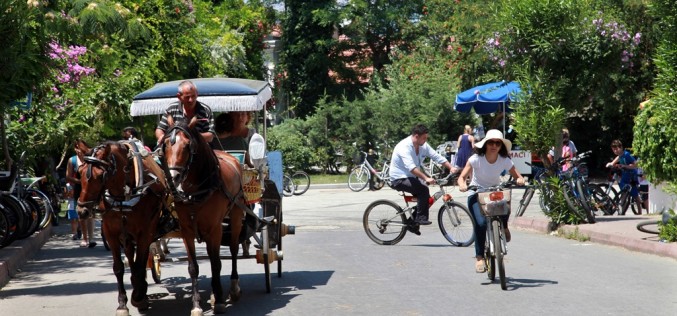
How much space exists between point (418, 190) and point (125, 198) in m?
7.93

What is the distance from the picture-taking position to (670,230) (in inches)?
605

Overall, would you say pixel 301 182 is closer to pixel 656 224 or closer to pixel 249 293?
pixel 656 224

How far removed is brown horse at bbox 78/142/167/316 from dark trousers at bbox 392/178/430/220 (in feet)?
22.9

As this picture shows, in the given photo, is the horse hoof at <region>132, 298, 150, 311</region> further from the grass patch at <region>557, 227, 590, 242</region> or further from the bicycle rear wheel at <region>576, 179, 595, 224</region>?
the bicycle rear wheel at <region>576, 179, 595, 224</region>

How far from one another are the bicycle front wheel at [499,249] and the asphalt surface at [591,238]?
3884 millimetres

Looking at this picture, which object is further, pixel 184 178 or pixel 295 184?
pixel 295 184

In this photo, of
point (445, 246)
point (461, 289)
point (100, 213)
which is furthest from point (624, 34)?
point (100, 213)

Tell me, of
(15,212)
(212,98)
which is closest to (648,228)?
(212,98)

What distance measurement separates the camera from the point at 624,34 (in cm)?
2117

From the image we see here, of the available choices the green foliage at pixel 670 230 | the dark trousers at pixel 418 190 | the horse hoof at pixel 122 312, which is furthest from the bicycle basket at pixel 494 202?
the dark trousers at pixel 418 190

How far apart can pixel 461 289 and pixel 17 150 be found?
1309 cm

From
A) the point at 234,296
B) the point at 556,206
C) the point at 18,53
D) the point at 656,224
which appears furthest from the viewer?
the point at 556,206

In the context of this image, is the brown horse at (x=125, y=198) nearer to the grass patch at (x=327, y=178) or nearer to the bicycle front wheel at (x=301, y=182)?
the bicycle front wheel at (x=301, y=182)

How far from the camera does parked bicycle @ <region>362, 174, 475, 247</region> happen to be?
1672 centimetres
